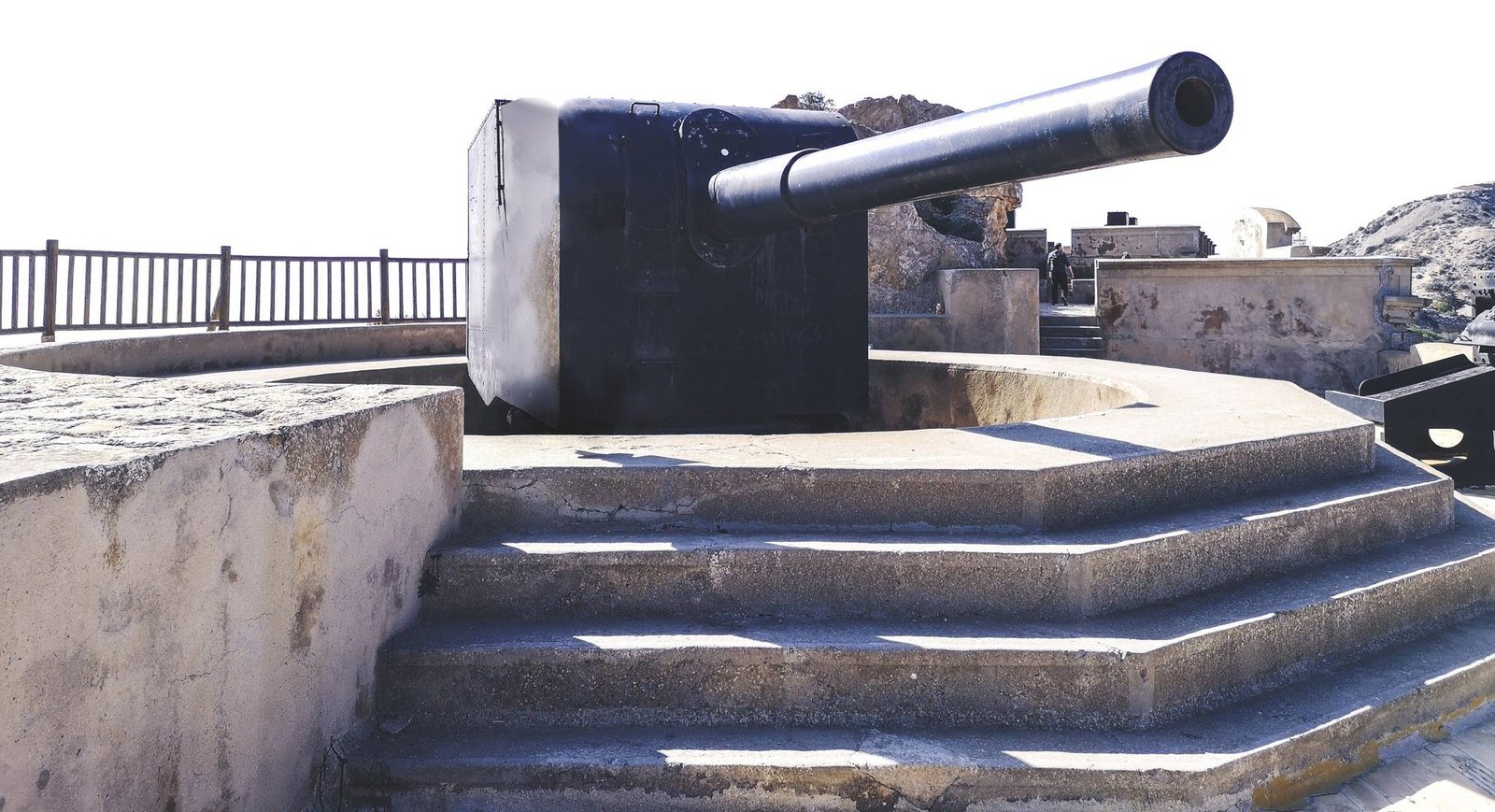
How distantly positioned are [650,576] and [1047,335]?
27.1 feet

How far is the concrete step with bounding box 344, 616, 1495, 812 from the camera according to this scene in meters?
2.16

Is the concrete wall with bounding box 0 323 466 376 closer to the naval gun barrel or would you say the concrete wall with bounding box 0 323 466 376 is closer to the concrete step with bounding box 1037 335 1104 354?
the naval gun barrel

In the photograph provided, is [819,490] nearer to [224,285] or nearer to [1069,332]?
[1069,332]

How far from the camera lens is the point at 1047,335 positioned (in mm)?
10203

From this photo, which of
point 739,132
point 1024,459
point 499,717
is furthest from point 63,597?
point 739,132

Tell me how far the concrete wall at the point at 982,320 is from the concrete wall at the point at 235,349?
3.53 metres

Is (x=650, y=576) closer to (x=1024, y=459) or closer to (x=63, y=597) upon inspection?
(x=1024, y=459)

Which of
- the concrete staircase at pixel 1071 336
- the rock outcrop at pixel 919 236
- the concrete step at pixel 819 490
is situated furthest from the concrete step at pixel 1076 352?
the concrete step at pixel 819 490

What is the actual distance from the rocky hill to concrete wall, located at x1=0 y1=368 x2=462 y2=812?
1480 centimetres

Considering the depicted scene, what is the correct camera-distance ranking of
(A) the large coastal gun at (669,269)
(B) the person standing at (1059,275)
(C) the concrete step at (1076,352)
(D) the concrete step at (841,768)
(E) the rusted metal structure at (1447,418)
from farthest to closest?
(B) the person standing at (1059,275) → (C) the concrete step at (1076,352) → (E) the rusted metal structure at (1447,418) → (A) the large coastal gun at (669,269) → (D) the concrete step at (841,768)

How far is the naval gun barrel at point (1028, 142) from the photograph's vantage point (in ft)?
7.20

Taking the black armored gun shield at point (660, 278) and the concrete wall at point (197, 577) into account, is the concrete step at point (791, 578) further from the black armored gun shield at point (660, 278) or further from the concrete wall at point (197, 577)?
the black armored gun shield at point (660, 278)

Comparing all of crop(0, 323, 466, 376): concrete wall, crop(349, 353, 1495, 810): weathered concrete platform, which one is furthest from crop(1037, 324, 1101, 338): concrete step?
crop(349, 353, 1495, 810): weathered concrete platform

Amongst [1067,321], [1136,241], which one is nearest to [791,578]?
[1067,321]
